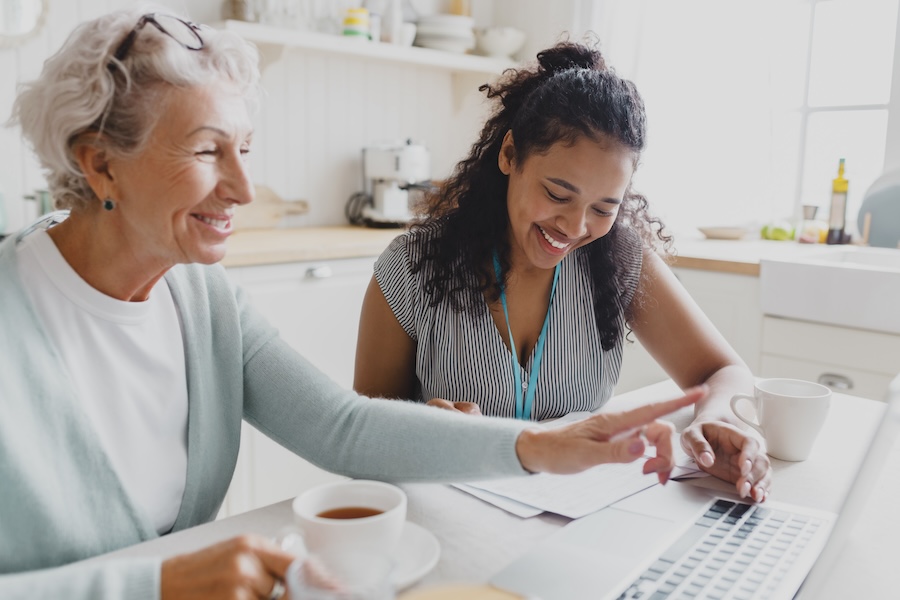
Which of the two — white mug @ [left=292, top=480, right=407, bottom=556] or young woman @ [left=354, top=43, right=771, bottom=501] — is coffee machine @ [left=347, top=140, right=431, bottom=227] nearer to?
young woman @ [left=354, top=43, right=771, bottom=501]

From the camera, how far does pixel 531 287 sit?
153cm

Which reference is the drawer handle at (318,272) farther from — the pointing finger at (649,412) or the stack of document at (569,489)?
the pointing finger at (649,412)

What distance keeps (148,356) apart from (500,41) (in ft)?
9.37

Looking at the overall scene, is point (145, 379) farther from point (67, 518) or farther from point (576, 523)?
point (576, 523)

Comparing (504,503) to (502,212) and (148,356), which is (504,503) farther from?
(502,212)

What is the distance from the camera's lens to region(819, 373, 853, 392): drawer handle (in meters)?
2.17

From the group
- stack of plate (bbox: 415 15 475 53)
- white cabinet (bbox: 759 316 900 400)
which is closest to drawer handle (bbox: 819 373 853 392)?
white cabinet (bbox: 759 316 900 400)

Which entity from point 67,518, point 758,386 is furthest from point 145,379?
point 758,386

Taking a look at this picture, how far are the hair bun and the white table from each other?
2.65 feet

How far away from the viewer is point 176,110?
97cm

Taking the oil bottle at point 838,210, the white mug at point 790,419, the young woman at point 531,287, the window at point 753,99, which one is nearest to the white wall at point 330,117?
the window at point 753,99

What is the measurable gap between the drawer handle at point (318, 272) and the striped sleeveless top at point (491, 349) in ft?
3.22

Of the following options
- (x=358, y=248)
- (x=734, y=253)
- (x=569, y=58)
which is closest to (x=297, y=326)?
(x=358, y=248)

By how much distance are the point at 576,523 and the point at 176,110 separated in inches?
27.4
